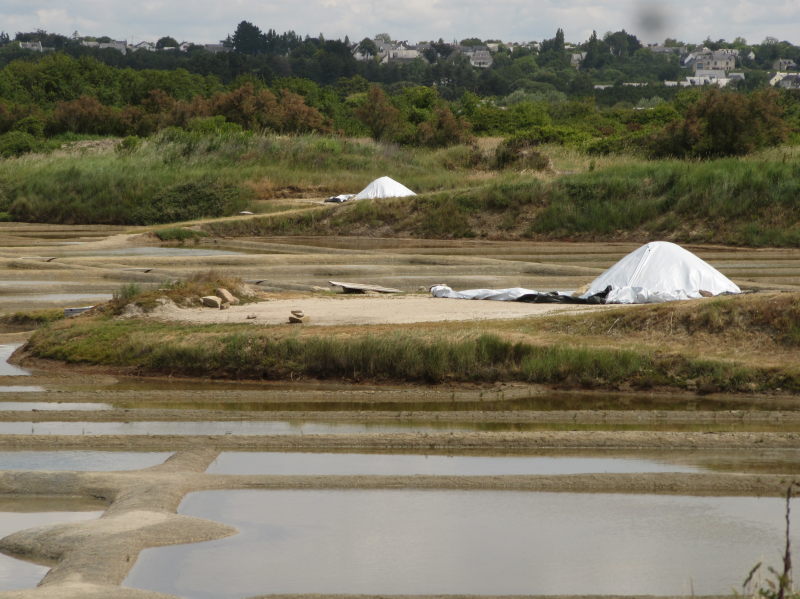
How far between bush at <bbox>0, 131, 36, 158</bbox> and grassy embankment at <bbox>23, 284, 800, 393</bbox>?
34.0 meters

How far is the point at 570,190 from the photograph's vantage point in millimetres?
34812

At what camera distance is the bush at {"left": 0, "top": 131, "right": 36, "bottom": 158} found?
4870cm

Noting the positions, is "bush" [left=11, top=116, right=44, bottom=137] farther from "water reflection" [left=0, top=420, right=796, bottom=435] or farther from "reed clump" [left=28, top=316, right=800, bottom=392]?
"water reflection" [left=0, top=420, right=796, bottom=435]

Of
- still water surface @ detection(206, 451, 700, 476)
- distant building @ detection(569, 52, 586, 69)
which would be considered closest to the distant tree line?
still water surface @ detection(206, 451, 700, 476)

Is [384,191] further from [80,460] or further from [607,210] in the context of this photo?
[80,460]

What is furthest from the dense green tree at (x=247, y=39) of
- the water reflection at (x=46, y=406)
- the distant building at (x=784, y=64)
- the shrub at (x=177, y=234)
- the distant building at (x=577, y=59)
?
the water reflection at (x=46, y=406)

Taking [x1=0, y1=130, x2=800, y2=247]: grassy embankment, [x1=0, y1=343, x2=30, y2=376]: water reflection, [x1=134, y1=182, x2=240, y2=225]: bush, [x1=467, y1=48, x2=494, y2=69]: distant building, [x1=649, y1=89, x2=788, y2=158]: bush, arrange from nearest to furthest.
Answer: [x1=0, y1=343, x2=30, y2=376]: water reflection, [x1=0, y1=130, x2=800, y2=247]: grassy embankment, [x1=134, y1=182, x2=240, y2=225]: bush, [x1=649, y1=89, x2=788, y2=158]: bush, [x1=467, y1=48, x2=494, y2=69]: distant building

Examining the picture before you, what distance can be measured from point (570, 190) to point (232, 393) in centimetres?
2172

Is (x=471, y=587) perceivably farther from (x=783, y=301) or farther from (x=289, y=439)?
(x=783, y=301)

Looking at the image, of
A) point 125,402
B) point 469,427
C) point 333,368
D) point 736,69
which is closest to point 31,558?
point 469,427

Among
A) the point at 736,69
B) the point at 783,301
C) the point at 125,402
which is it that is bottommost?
the point at 125,402

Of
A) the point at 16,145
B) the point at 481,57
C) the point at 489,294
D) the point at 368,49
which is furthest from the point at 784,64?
the point at 489,294

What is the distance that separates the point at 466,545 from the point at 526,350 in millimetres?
6868

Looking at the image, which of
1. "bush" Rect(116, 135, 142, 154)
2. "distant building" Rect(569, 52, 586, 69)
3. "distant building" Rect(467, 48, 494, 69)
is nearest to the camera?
"bush" Rect(116, 135, 142, 154)
